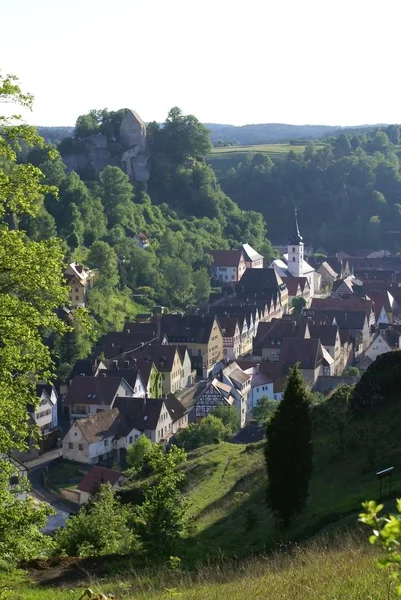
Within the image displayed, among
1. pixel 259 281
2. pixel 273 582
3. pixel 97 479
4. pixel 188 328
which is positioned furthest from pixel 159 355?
pixel 273 582

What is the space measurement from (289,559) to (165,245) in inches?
2745

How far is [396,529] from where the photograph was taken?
388 centimetres

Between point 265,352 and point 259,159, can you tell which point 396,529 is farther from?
point 259,159

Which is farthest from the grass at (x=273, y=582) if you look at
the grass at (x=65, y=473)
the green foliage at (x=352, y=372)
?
the green foliage at (x=352, y=372)

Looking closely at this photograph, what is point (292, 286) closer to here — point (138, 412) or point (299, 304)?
point (299, 304)

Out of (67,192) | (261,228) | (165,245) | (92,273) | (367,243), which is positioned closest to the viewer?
(92,273)

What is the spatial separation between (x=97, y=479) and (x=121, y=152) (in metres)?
60.2

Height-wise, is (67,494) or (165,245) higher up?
(165,245)

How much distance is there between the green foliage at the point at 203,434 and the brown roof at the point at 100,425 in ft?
14.9

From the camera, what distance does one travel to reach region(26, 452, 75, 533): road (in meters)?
32.6

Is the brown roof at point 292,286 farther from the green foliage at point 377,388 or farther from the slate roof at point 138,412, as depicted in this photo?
the green foliage at point 377,388

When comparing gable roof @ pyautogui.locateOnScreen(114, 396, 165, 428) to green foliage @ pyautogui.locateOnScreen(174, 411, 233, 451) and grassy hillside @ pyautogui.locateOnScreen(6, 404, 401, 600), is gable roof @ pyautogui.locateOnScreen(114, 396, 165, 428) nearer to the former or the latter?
green foliage @ pyautogui.locateOnScreen(174, 411, 233, 451)

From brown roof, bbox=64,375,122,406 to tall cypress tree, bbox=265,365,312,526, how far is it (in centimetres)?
2944

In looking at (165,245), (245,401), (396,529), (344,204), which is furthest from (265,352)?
(344,204)
